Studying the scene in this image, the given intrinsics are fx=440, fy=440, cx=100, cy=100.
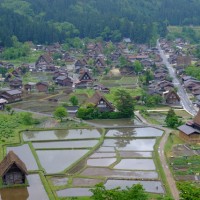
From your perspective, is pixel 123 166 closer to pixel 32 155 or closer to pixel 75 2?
pixel 32 155

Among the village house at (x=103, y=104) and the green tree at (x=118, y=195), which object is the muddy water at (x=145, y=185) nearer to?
the green tree at (x=118, y=195)

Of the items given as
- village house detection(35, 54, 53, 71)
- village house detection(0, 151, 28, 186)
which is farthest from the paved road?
village house detection(0, 151, 28, 186)

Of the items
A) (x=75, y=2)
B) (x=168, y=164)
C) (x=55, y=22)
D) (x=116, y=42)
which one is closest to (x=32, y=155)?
(x=168, y=164)

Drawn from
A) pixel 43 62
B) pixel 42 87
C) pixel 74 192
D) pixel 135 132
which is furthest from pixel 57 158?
pixel 43 62

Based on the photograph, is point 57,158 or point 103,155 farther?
point 103,155

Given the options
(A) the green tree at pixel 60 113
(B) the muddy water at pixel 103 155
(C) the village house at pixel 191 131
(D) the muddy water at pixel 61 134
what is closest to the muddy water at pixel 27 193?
(B) the muddy water at pixel 103 155

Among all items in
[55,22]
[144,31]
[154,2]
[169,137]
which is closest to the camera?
[169,137]

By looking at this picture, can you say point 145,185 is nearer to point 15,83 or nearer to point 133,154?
point 133,154
